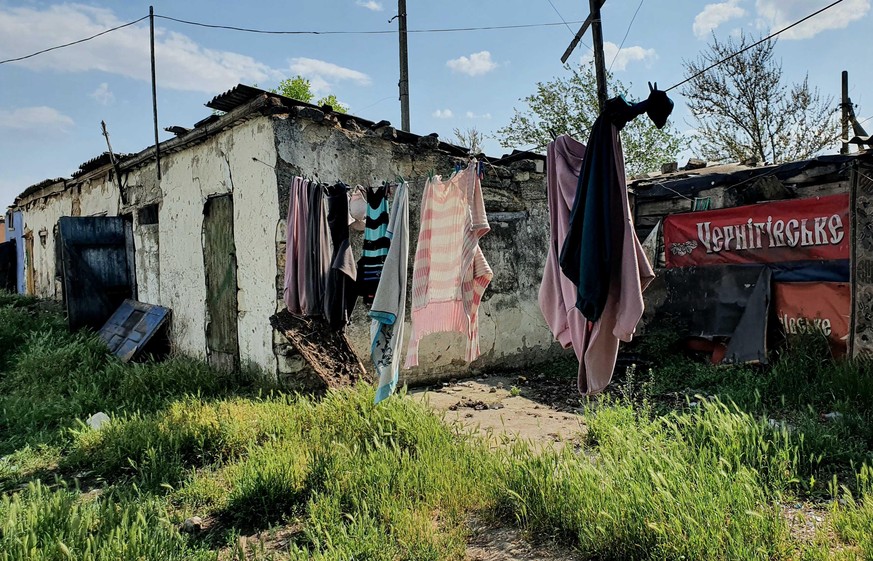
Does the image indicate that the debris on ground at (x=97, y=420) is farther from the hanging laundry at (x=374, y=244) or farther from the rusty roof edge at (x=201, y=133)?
the rusty roof edge at (x=201, y=133)

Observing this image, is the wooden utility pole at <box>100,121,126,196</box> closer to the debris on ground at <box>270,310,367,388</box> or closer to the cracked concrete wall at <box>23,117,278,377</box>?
the cracked concrete wall at <box>23,117,278,377</box>

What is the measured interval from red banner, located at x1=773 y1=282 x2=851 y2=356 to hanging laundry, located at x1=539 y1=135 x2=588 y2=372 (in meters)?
4.66

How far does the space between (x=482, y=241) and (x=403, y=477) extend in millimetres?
4141

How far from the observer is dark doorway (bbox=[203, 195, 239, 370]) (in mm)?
6535

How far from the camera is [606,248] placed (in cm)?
263

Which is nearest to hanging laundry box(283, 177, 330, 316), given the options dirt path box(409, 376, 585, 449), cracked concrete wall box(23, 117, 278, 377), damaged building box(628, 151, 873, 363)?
cracked concrete wall box(23, 117, 278, 377)

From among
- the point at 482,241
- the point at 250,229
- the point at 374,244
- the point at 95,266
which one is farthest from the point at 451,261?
the point at 95,266

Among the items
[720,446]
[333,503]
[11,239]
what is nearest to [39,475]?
[333,503]

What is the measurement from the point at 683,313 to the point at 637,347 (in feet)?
2.58

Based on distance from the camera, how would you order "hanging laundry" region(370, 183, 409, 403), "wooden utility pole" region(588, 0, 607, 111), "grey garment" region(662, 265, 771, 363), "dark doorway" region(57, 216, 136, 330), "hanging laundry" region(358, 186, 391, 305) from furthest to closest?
"dark doorway" region(57, 216, 136, 330)
"wooden utility pole" region(588, 0, 607, 111)
"grey garment" region(662, 265, 771, 363)
"hanging laundry" region(358, 186, 391, 305)
"hanging laundry" region(370, 183, 409, 403)

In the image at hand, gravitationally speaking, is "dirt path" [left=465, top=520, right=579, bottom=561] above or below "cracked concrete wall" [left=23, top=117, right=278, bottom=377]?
below

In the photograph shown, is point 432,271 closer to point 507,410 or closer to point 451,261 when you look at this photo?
point 451,261

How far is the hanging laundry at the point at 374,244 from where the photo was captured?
420 cm

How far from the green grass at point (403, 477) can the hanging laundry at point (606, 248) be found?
0.74 metres
